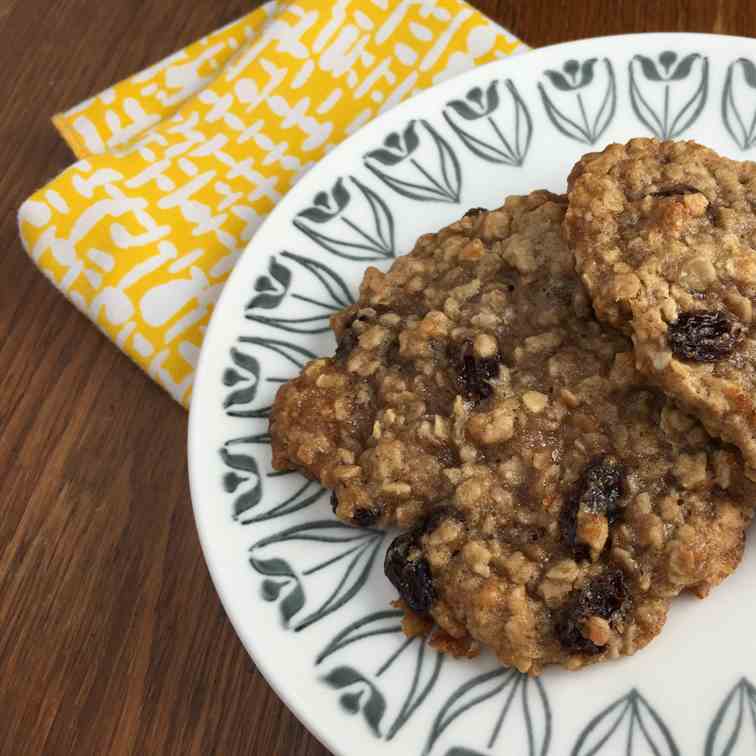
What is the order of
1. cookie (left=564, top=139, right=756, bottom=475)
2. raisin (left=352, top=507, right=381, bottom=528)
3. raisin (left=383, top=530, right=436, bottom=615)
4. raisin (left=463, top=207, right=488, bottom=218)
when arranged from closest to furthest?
cookie (left=564, top=139, right=756, bottom=475) < raisin (left=383, top=530, right=436, bottom=615) < raisin (left=352, top=507, right=381, bottom=528) < raisin (left=463, top=207, right=488, bottom=218)

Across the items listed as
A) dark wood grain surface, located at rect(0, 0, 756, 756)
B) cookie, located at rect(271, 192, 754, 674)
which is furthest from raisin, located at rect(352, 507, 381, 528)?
dark wood grain surface, located at rect(0, 0, 756, 756)

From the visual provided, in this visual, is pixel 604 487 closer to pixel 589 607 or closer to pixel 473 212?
pixel 589 607

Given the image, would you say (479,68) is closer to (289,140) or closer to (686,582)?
(289,140)

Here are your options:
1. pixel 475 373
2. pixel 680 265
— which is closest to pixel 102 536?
pixel 475 373

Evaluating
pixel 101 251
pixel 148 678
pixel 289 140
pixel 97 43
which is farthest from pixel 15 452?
pixel 97 43

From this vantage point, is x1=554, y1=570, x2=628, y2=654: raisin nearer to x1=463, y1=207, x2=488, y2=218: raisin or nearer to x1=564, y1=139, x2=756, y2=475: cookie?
x1=564, y1=139, x2=756, y2=475: cookie

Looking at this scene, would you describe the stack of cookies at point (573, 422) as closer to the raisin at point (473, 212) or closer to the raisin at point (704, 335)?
the raisin at point (704, 335)
